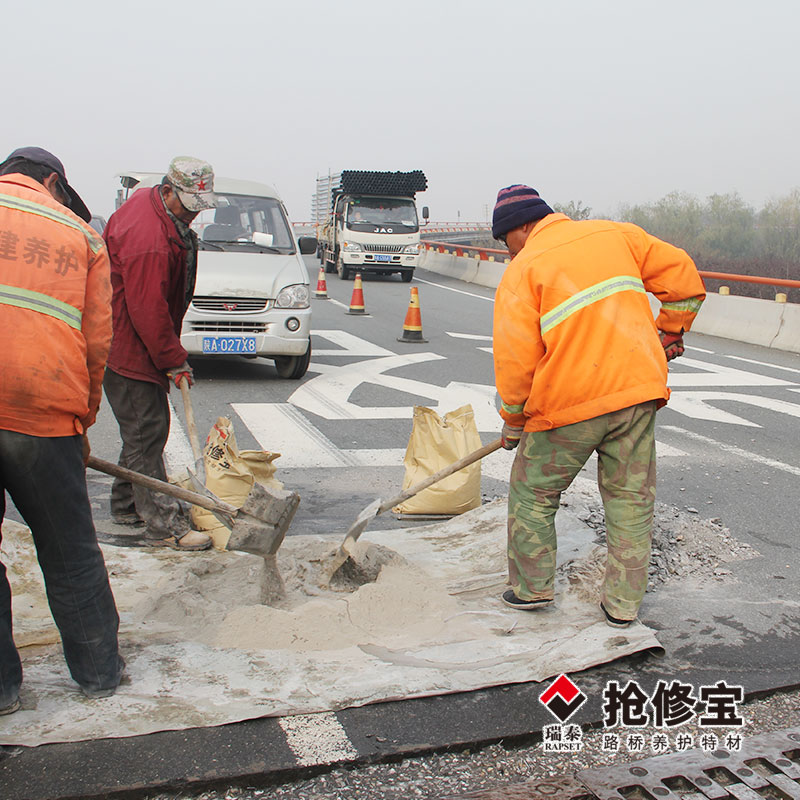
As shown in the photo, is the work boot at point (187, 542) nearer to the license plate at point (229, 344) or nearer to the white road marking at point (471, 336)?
the license plate at point (229, 344)

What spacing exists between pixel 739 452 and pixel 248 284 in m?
5.02

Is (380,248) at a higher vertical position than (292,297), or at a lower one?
higher

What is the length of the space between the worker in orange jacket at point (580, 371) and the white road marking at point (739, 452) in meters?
3.21

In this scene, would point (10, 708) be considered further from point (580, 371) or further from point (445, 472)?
point (580, 371)

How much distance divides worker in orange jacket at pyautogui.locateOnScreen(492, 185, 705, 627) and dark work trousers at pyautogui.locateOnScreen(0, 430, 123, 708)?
169cm

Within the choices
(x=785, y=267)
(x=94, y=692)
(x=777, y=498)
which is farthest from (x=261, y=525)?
(x=785, y=267)

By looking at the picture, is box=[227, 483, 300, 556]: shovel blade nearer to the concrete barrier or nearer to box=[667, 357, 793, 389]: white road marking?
box=[667, 357, 793, 389]: white road marking

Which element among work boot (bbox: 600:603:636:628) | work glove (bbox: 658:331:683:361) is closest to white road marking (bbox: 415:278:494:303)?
work glove (bbox: 658:331:683:361)

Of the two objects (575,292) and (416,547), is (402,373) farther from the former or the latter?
(575,292)

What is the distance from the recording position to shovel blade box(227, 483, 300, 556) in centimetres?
358

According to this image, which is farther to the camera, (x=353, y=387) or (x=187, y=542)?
(x=353, y=387)

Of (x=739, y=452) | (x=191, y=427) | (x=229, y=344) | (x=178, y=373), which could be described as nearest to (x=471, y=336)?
(x=229, y=344)

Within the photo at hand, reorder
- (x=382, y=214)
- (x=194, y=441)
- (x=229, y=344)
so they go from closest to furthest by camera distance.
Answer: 1. (x=194, y=441)
2. (x=229, y=344)
3. (x=382, y=214)

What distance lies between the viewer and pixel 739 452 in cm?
695
